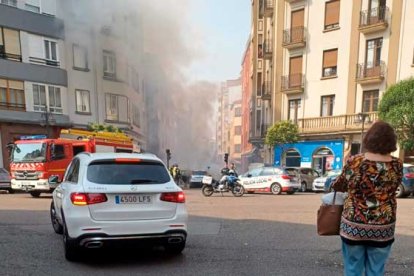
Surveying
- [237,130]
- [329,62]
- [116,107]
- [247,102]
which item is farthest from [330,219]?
[237,130]

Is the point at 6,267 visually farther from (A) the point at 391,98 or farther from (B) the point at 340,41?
(B) the point at 340,41

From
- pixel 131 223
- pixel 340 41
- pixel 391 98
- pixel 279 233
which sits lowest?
pixel 279 233

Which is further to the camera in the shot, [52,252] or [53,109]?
[53,109]

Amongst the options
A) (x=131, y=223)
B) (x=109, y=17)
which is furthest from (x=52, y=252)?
(x=109, y=17)

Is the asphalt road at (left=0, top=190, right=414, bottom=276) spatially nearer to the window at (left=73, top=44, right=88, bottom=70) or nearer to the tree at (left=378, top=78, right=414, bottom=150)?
the tree at (left=378, top=78, right=414, bottom=150)

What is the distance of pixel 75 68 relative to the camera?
78.4 feet

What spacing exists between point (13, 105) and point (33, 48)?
4.01 metres

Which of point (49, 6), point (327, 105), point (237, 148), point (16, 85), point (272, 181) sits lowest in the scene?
point (237, 148)

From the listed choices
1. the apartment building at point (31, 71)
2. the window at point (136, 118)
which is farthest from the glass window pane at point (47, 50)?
the window at point (136, 118)

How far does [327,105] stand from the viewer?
23703mm

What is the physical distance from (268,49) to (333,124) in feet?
28.0

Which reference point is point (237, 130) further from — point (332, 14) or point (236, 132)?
point (332, 14)

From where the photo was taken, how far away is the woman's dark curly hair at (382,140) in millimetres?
2520

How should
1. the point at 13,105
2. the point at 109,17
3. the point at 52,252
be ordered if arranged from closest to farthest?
the point at 52,252
the point at 109,17
the point at 13,105
